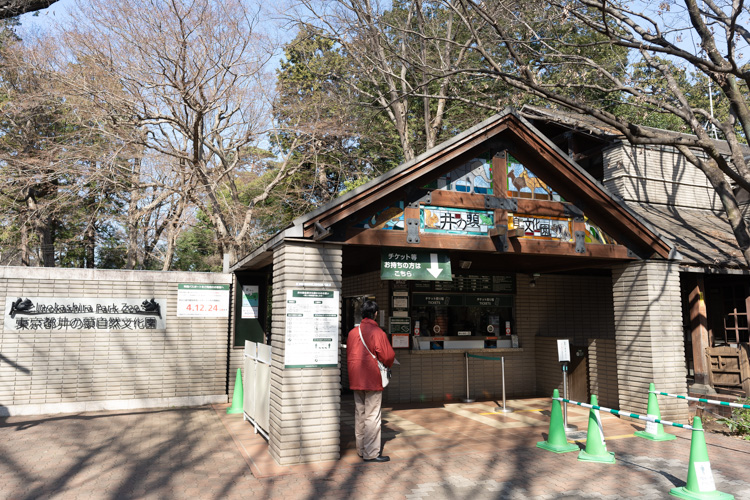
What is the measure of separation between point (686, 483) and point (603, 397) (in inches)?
179

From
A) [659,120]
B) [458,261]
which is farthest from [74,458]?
[659,120]

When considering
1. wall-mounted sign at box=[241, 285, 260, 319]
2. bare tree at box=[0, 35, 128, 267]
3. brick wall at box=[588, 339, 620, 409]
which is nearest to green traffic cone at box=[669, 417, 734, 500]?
brick wall at box=[588, 339, 620, 409]

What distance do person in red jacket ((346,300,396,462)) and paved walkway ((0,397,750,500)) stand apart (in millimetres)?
253

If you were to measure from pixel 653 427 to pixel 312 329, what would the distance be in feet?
18.2

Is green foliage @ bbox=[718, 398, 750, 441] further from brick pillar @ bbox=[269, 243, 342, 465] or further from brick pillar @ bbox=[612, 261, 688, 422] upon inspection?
brick pillar @ bbox=[269, 243, 342, 465]

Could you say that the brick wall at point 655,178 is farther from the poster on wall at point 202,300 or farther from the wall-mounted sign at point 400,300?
the poster on wall at point 202,300

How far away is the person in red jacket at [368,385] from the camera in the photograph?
6.84 metres

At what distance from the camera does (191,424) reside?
8.94 metres

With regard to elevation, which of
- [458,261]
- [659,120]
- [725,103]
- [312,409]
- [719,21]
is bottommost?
[312,409]

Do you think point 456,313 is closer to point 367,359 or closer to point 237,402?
point 237,402

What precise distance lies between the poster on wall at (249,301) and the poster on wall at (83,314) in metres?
1.57

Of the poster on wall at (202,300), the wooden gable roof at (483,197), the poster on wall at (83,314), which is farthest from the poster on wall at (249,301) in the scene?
the wooden gable roof at (483,197)

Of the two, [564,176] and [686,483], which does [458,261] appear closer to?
[564,176]

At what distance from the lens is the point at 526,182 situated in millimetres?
8500
